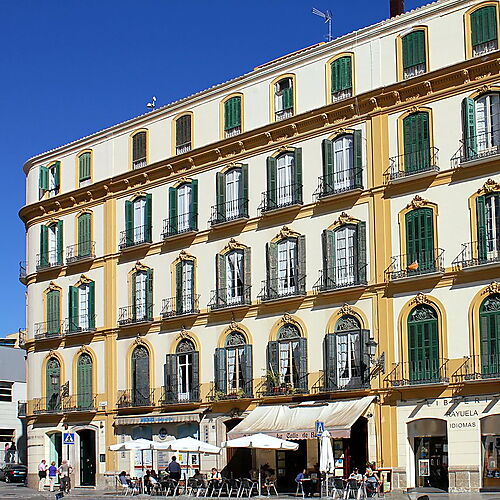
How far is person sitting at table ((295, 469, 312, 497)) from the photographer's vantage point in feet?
142

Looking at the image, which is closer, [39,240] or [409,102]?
[409,102]

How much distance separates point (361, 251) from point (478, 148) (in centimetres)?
675

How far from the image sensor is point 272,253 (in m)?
49.4

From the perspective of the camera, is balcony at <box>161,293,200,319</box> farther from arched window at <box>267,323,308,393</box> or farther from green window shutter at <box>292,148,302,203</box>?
green window shutter at <box>292,148,302,203</box>

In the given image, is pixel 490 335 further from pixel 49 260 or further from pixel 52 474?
pixel 49 260

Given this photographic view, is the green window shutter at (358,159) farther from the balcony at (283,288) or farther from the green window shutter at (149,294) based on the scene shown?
the green window shutter at (149,294)

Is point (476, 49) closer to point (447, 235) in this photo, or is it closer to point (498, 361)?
point (447, 235)

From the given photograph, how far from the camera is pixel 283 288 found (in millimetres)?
49062

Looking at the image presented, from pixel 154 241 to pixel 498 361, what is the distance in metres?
21.1

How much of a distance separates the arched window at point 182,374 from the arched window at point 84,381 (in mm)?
6282

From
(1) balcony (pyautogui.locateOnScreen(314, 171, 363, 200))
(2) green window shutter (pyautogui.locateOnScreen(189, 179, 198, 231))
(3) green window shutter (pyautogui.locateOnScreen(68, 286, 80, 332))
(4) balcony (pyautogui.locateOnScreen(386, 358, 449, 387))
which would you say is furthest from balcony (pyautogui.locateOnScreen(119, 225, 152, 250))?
(4) balcony (pyautogui.locateOnScreen(386, 358, 449, 387))

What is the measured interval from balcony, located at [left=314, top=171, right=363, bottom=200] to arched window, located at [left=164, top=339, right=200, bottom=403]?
421 inches

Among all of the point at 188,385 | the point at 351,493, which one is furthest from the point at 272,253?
the point at 351,493

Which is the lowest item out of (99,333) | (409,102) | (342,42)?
(99,333)
